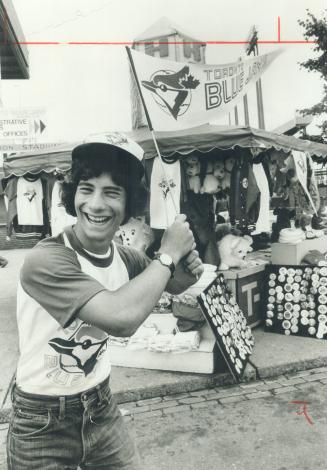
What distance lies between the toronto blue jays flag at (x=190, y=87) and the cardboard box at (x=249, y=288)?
188 cm

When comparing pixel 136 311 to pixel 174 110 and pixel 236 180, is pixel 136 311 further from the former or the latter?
pixel 236 180

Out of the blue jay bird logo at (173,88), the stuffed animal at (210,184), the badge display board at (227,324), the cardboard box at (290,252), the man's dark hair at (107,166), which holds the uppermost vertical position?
the blue jay bird logo at (173,88)

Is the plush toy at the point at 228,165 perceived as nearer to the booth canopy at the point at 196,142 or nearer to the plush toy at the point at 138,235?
the booth canopy at the point at 196,142

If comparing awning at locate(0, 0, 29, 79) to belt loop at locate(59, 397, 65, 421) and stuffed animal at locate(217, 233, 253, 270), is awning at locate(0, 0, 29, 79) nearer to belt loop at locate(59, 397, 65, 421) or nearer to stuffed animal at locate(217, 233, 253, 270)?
stuffed animal at locate(217, 233, 253, 270)

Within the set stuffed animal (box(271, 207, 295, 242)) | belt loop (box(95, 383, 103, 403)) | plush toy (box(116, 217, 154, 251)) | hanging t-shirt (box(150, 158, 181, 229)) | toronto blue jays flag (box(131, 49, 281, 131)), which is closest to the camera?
belt loop (box(95, 383, 103, 403))

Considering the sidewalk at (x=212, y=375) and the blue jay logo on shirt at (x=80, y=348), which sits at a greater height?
the blue jay logo on shirt at (x=80, y=348)

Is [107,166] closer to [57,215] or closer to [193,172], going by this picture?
[193,172]

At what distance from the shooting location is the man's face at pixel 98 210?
5.29ft

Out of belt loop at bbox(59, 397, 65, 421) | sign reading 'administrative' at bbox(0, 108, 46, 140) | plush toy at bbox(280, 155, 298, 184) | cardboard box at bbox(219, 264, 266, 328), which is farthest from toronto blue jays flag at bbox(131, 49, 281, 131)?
sign reading 'administrative' at bbox(0, 108, 46, 140)

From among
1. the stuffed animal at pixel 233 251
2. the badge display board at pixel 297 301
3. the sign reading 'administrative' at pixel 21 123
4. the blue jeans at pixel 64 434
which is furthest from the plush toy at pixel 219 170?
the blue jeans at pixel 64 434

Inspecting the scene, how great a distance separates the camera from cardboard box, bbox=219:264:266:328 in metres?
5.23

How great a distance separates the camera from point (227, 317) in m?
4.51

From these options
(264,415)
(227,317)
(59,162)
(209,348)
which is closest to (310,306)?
(227,317)

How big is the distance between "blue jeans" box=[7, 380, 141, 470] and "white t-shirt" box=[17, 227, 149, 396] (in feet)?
0.16
